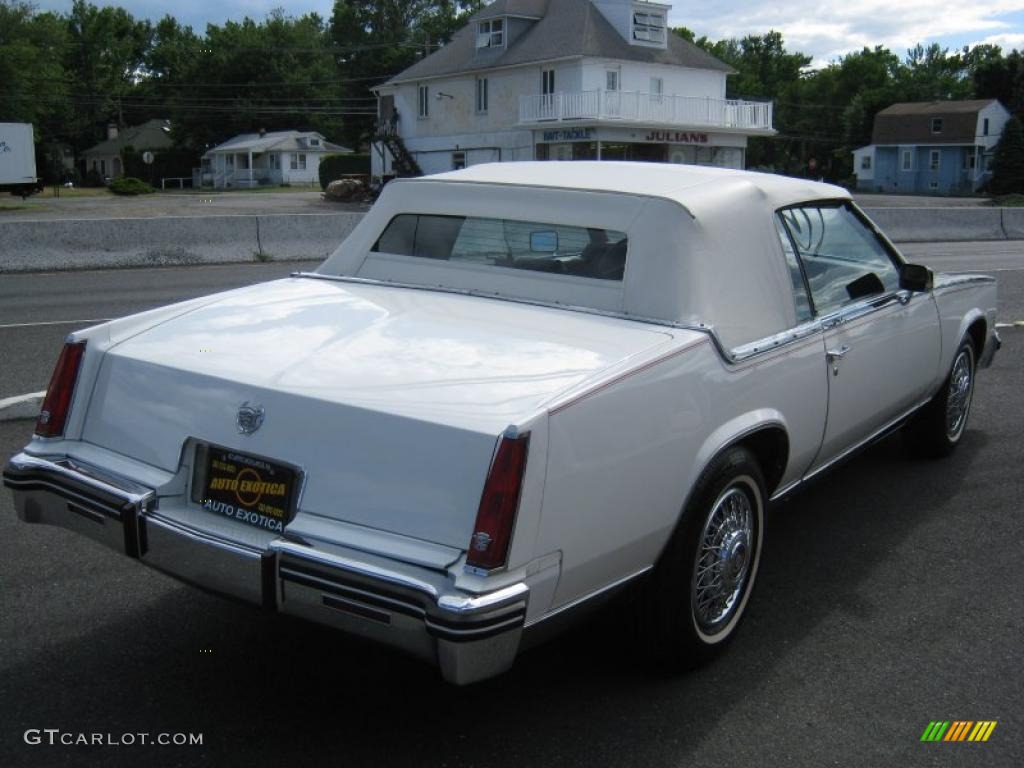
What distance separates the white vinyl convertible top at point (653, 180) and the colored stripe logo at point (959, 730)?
1945mm

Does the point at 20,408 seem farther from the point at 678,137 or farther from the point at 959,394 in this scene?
the point at 678,137

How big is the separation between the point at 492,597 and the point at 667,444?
844 mm

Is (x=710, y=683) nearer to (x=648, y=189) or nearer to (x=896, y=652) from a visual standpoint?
(x=896, y=652)

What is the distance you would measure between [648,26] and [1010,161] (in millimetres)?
31185

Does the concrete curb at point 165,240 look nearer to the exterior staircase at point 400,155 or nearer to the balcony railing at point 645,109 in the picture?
the balcony railing at point 645,109

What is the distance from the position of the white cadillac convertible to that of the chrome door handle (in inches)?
0.8

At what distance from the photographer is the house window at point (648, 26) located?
158 ft

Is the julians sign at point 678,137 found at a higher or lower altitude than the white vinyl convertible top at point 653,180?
higher

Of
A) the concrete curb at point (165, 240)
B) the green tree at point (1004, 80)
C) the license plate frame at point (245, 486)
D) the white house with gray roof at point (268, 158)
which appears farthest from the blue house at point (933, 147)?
the license plate frame at point (245, 486)

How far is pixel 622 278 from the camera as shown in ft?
12.9

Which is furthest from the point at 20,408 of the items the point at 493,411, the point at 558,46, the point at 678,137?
the point at 678,137

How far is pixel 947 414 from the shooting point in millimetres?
5969

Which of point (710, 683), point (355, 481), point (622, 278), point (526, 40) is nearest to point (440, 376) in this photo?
point (355, 481)

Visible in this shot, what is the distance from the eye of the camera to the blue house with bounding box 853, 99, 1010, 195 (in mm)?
76562
